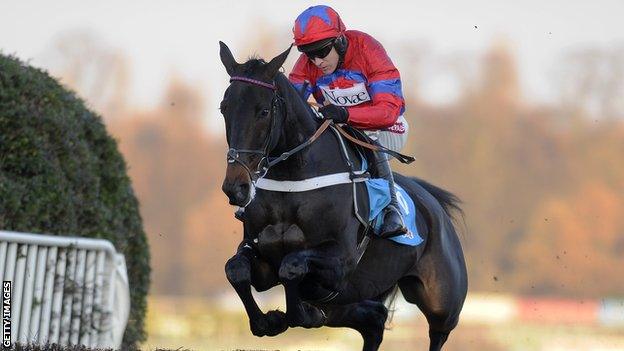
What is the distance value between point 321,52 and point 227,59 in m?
0.71

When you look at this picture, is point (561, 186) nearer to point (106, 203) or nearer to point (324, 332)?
point (324, 332)

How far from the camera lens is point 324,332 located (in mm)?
28688

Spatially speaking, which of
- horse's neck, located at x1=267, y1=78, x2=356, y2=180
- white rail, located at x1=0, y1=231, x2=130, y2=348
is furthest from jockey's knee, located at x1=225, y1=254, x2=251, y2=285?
white rail, located at x1=0, y1=231, x2=130, y2=348

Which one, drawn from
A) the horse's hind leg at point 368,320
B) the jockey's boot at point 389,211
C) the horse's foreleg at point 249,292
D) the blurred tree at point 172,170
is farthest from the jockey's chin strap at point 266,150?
the blurred tree at point 172,170

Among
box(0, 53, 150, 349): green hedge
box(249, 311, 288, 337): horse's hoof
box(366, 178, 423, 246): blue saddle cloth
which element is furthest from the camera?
box(0, 53, 150, 349): green hedge

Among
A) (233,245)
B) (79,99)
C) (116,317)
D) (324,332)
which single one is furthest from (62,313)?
(233,245)

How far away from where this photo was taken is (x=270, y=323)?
667cm

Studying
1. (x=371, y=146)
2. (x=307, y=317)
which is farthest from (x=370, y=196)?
(x=307, y=317)

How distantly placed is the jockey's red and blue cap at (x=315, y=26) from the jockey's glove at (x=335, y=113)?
0.34 meters

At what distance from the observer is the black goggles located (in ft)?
22.6

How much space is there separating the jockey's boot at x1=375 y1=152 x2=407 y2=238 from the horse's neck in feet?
1.56

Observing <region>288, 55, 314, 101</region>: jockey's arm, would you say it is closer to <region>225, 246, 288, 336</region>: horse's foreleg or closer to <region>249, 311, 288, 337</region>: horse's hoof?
<region>225, 246, 288, 336</region>: horse's foreleg

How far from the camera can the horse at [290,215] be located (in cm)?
618

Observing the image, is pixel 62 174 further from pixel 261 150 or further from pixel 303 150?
pixel 261 150
